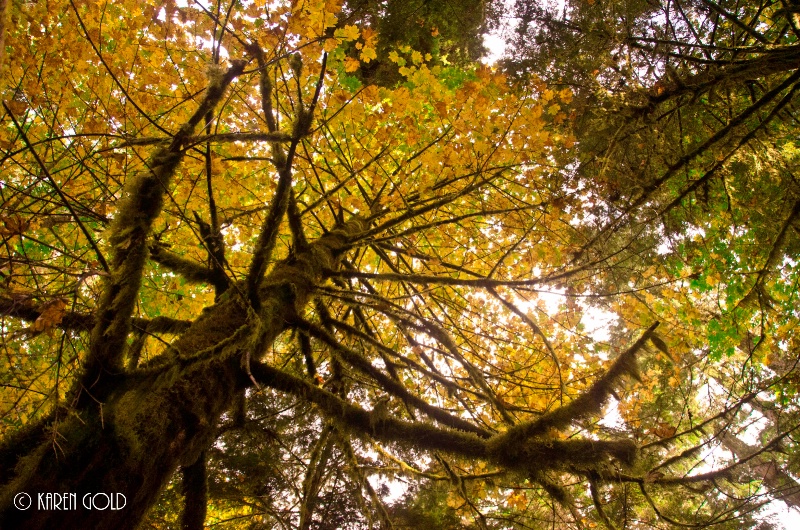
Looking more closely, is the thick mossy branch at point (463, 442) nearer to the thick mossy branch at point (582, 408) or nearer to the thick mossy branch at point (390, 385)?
the thick mossy branch at point (582, 408)

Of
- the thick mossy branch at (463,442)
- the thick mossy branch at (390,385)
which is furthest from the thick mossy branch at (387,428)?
the thick mossy branch at (390,385)

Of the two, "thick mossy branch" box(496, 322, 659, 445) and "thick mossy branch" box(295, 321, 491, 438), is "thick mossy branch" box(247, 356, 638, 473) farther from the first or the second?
"thick mossy branch" box(295, 321, 491, 438)

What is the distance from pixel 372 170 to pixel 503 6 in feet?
10.6

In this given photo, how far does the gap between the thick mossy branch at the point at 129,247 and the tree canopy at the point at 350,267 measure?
0.01 metres

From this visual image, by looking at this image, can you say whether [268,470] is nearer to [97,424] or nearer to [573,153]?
[97,424]

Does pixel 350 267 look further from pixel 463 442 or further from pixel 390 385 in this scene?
pixel 463 442

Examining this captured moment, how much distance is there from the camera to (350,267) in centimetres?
427

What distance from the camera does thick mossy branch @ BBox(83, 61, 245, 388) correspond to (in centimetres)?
164

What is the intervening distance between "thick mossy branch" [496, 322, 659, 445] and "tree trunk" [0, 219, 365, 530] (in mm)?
1408

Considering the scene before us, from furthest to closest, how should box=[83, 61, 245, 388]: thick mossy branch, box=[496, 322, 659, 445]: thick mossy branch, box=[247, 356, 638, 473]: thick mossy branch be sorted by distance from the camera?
box=[496, 322, 659, 445]: thick mossy branch, box=[247, 356, 638, 473]: thick mossy branch, box=[83, 61, 245, 388]: thick mossy branch

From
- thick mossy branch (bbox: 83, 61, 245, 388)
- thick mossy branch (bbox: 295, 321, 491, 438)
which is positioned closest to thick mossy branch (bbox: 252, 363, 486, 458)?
thick mossy branch (bbox: 295, 321, 491, 438)

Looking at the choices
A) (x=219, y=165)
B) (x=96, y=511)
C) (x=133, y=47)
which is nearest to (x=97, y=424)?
(x=96, y=511)

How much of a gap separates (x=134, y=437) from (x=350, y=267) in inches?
110

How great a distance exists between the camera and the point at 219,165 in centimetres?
377
